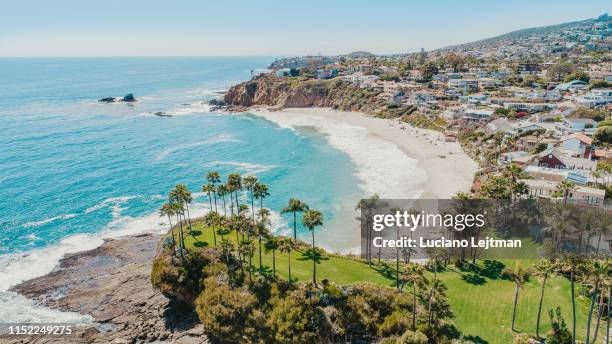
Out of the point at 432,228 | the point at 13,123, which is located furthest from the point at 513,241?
the point at 13,123

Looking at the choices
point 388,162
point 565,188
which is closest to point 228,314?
point 565,188

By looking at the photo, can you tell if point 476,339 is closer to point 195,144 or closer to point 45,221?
point 45,221

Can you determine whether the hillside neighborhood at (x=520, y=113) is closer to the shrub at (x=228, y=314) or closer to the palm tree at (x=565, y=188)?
the palm tree at (x=565, y=188)

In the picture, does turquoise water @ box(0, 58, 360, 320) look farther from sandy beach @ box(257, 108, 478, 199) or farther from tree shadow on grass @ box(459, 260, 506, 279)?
tree shadow on grass @ box(459, 260, 506, 279)

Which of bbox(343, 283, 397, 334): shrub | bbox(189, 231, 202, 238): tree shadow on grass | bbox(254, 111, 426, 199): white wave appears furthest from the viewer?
bbox(254, 111, 426, 199): white wave

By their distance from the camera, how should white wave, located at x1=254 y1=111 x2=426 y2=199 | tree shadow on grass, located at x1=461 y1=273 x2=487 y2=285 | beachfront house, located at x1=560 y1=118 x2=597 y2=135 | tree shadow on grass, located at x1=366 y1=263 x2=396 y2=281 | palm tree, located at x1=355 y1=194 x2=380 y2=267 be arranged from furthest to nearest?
beachfront house, located at x1=560 y1=118 x2=597 y2=135 < white wave, located at x1=254 y1=111 x2=426 y2=199 < palm tree, located at x1=355 y1=194 x2=380 y2=267 < tree shadow on grass, located at x1=366 y1=263 x2=396 y2=281 < tree shadow on grass, located at x1=461 y1=273 x2=487 y2=285

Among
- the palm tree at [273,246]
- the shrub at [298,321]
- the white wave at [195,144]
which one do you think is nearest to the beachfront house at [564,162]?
the palm tree at [273,246]

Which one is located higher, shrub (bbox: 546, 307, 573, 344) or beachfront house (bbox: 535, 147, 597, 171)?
beachfront house (bbox: 535, 147, 597, 171)

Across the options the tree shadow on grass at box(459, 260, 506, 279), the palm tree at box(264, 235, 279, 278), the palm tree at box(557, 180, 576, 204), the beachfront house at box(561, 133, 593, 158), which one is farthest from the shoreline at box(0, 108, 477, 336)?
the palm tree at box(557, 180, 576, 204)
